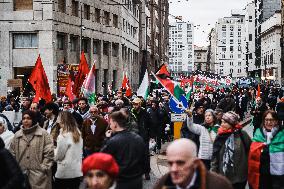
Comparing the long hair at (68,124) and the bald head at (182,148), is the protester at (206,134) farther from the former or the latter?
the bald head at (182,148)

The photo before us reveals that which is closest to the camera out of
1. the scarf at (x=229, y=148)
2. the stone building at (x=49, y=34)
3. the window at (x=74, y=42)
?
the scarf at (x=229, y=148)

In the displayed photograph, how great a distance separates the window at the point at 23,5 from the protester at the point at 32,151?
31263 millimetres

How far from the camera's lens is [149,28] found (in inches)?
3150

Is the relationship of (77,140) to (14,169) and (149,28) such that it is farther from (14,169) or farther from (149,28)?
(149,28)

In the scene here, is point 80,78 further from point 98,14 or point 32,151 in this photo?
point 98,14

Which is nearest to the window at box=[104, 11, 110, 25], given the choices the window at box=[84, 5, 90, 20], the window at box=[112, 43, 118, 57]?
the window at box=[112, 43, 118, 57]

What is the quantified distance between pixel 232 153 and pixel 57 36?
32.2 meters

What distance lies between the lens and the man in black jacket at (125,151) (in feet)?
23.2

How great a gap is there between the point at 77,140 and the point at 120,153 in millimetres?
1709

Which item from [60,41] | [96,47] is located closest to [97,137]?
[60,41]

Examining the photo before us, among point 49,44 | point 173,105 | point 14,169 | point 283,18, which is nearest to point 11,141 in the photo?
point 14,169

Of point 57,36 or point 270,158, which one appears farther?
point 57,36

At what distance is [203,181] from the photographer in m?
4.68

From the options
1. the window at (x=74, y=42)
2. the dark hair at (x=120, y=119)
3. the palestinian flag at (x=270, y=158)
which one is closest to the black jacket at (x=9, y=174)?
the dark hair at (x=120, y=119)
